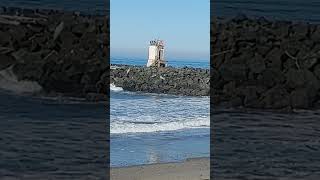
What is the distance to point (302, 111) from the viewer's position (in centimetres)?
330

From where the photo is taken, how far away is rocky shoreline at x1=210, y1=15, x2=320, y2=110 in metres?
3.22

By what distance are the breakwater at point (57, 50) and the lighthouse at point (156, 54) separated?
20.0ft

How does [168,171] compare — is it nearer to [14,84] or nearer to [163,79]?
[14,84]

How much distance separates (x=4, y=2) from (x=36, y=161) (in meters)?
0.81

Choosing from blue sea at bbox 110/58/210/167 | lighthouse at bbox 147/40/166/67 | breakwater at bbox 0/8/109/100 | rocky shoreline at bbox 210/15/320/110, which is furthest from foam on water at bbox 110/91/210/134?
breakwater at bbox 0/8/109/100

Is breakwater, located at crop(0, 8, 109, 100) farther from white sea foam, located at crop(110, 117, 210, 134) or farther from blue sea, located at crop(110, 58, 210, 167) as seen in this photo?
white sea foam, located at crop(110, 117, 210, 134)

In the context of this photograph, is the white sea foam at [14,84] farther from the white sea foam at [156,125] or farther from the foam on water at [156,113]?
the white sea foam at [156,125]

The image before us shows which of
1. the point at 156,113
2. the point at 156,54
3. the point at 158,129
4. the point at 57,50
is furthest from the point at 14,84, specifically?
the point at 156,54

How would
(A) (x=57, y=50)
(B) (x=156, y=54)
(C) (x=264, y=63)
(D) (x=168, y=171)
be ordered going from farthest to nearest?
1. (B) (x=156, y=54)
2. (D) (x=168, y=171)
3. (C) (x=264, y=63)
4. (A) (x=57, y=50)

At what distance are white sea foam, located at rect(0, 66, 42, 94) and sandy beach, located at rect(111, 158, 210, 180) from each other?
75.8 inches

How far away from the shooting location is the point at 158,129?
8680mm

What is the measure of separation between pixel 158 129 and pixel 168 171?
A: 2909mm

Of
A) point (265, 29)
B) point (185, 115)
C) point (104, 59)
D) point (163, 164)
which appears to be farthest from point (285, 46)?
point (185, 115)

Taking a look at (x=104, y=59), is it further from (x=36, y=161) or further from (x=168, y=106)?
(x=168, y=106)
